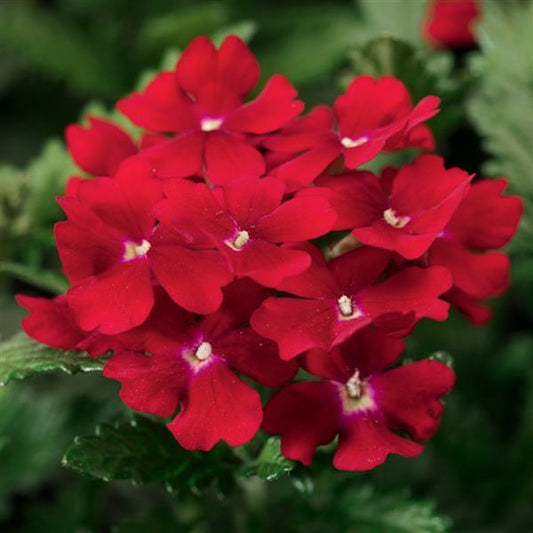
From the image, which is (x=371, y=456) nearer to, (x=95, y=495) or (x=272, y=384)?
(x=272, y=384)

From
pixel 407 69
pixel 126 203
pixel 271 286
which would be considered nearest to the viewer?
pixel 271 286

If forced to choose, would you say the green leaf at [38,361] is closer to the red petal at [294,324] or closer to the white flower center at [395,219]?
the red petal at [294,324]

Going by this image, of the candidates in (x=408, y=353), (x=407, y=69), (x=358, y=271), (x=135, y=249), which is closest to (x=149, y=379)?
(x=135, y=249)

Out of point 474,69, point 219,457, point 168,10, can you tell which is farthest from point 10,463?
point 168,10

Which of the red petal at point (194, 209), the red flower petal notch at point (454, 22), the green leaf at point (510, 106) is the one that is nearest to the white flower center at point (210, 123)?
the red petal at point (194, 209)

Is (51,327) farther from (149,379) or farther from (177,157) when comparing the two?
(177,157)

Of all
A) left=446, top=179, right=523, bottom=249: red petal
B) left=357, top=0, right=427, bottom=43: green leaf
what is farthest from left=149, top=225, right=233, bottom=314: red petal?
left=357, top=0, right=427, bottom=43: green leaf

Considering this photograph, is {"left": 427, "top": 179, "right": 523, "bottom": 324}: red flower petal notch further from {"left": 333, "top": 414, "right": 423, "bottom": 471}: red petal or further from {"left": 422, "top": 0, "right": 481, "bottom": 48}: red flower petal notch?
{"left": 422, "top": 0, "right": 481, "bottom": 48}: red flower petal notch
